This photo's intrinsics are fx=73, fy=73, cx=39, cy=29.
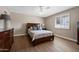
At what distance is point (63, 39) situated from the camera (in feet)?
6.96

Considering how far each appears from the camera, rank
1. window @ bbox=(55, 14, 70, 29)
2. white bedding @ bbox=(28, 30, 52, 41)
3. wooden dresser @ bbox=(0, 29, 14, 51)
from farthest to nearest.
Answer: white bedding @ bbox=(28, 30, 52, 41) → window @ bbox=(55, 14, 70, 29) → wooden dresser @ bbox=(0, 29, 14, 51)

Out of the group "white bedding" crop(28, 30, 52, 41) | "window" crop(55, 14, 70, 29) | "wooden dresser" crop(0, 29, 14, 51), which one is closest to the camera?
"wooden dresser" crop(0, 29, 14, 51)

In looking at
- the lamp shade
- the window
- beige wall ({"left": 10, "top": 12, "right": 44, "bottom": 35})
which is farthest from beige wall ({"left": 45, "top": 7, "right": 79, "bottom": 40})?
the lamp shade

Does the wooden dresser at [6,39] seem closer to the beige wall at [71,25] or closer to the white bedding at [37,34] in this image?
the white bedding at [37,34]

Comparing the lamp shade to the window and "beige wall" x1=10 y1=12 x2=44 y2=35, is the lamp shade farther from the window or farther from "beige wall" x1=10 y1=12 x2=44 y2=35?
the window

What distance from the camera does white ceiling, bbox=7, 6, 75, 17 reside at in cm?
196

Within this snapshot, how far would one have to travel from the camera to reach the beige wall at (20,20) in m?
2.01

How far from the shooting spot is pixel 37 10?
80.8 inches

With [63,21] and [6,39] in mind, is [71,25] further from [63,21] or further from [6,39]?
[6,39]

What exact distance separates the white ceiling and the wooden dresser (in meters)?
0.59

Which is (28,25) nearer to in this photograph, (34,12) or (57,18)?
(34,12)
